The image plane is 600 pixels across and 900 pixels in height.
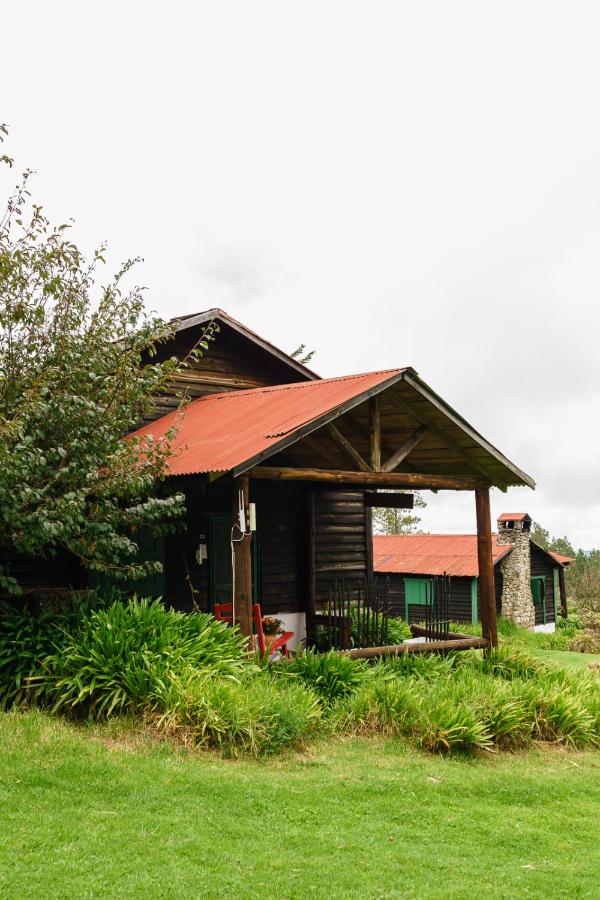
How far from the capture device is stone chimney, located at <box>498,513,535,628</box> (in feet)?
113

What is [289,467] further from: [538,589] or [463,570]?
[538,589]

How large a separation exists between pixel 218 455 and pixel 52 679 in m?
3.49

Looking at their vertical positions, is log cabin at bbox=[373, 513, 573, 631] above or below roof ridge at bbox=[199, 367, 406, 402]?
below

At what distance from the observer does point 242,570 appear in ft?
37.6

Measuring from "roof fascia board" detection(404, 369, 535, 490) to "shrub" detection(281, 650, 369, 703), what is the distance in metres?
4.07

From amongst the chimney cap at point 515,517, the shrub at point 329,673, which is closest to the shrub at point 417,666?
the shrub at point 329,673

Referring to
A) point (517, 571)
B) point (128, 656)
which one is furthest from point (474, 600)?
point (128, 656)

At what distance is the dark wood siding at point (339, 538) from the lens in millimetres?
17266

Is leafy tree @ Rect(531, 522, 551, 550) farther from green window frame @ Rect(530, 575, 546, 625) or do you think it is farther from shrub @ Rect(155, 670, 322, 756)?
shrub @ Rect(155, 670, 322, 756)

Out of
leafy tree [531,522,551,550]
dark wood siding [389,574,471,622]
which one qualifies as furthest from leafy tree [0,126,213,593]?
leafy tree [531,522,551,550]

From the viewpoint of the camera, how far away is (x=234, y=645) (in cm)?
1104

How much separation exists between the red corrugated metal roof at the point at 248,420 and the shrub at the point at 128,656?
2.03 metres

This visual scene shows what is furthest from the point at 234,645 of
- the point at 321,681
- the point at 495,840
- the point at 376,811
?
the point at 495,840

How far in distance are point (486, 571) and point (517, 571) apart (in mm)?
20618
